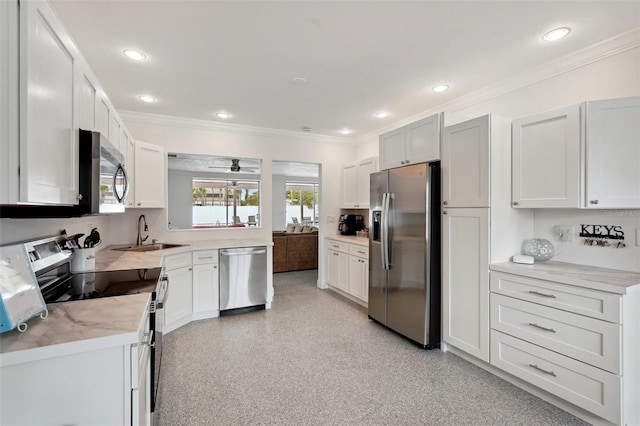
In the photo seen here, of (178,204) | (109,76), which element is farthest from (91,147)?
(178,204)

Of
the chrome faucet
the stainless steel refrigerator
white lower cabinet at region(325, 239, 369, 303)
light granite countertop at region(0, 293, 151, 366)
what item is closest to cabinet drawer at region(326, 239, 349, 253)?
white lower cabinet at region(325, 239, 369, 303)

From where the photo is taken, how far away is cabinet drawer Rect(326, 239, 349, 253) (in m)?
4.61

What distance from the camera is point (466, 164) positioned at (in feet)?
8.77

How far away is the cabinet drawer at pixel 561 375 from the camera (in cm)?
181

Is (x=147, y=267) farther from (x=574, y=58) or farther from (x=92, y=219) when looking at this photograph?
(x=574, y=58)

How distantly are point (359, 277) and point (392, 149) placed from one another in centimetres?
185

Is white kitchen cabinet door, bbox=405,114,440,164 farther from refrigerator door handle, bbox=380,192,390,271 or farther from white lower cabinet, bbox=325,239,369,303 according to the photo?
white lower cabinet, bbox=325,239,369,303

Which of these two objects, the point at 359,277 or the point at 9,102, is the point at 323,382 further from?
the point at 9,102

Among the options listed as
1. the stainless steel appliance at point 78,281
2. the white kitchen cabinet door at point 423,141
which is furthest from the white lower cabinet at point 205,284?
the white kitchen cabinet door at point 423,141

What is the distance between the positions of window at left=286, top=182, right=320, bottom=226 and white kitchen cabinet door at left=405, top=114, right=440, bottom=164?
298 inches

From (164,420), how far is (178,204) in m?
8.32

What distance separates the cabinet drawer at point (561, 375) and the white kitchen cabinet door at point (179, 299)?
3.23m

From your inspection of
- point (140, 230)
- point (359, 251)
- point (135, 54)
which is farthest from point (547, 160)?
point (140, 230)

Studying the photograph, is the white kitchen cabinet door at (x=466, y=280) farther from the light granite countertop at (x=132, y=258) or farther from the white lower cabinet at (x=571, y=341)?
the light granite countertop at (x=132, y=258)
